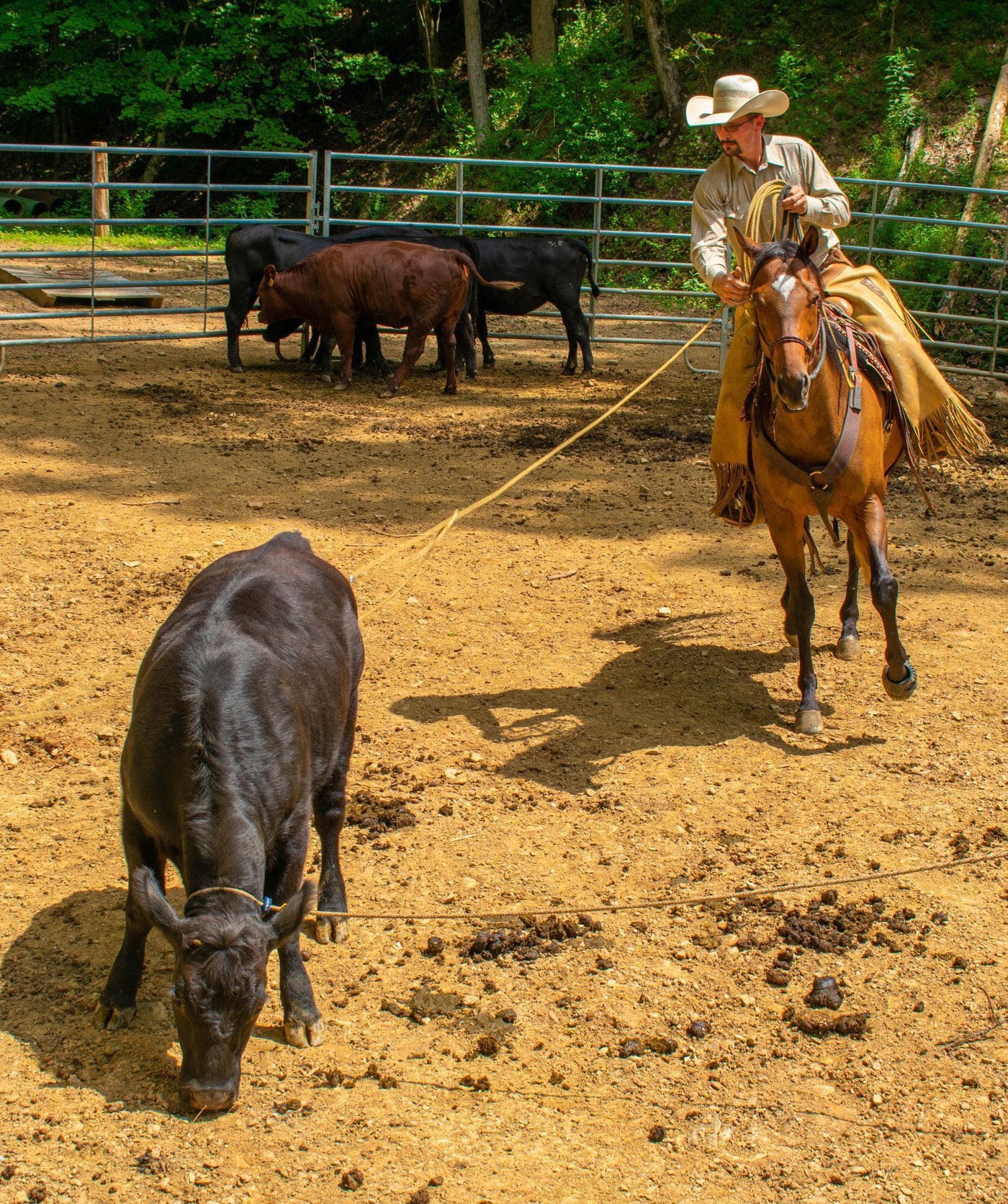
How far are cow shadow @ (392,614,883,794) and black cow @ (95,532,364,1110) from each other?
1.57 metres

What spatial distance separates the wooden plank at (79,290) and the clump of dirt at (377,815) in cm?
970

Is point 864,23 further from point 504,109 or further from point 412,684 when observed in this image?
point 412,684

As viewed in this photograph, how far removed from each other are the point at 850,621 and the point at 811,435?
1.54 meters

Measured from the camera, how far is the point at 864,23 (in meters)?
20.2

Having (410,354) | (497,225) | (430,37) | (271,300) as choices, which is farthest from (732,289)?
(430,37)

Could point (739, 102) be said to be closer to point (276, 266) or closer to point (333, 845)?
point (333, 845)

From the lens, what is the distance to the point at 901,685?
564 cm

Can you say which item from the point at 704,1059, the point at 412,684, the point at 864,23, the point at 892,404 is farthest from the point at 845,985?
the point at 864,23

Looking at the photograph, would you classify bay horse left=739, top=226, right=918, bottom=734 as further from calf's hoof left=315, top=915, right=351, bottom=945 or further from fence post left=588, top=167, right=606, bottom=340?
fence post left=588, top=167, right=606, bottom=340

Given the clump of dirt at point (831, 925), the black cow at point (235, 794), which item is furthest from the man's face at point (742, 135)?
the clump of dirt at point (831, 925)

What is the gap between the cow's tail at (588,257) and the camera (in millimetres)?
13609

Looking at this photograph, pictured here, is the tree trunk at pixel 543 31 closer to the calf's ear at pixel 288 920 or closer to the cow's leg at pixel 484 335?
the cow's leg at pixel 484 335

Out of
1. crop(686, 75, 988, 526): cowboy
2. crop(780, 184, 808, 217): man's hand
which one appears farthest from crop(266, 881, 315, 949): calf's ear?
crop(780, 184, 808, 217): man's hand

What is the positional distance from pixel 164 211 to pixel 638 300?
45.5 feet
